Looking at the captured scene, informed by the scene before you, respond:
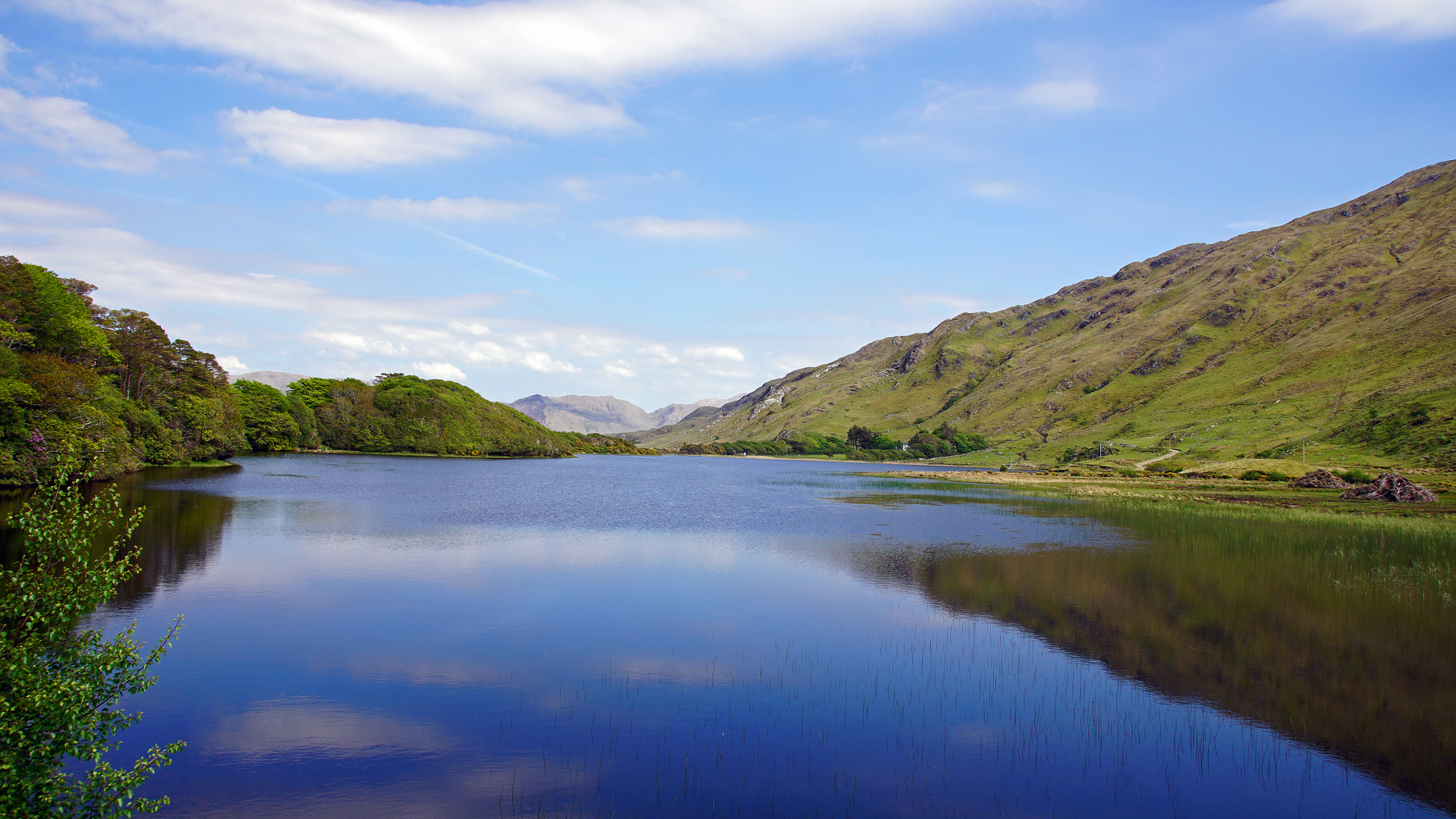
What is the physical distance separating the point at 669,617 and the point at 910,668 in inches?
389

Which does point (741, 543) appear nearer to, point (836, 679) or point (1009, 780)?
point (836, 679)

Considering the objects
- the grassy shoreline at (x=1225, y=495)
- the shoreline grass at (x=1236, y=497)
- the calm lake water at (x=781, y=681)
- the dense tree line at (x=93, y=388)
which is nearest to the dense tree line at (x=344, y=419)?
the dense tree line at (x=93, y=388)

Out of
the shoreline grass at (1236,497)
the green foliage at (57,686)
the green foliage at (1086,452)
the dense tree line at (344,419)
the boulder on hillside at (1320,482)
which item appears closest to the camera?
the green foliage at (57,686)

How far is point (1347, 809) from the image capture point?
14.5 metres

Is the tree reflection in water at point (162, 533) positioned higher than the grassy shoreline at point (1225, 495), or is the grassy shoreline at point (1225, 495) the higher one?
the grassy shoreline at point (1225, 495)

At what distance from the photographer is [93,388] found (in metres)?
63.4

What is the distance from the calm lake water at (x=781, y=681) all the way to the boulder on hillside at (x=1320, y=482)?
47.0 m

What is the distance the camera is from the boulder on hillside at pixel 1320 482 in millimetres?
80375

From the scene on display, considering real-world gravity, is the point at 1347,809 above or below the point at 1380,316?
below

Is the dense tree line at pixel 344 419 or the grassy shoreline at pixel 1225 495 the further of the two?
the dense tree line at pixel 344 419

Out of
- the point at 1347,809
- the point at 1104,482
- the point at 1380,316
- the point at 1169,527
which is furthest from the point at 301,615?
the point at 1380,316

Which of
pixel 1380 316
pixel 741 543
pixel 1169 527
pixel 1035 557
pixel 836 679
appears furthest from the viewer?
pixel 1380 316

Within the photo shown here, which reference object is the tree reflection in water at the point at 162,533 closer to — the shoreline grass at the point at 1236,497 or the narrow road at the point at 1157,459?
the shoreline grass at the point at 1236,497

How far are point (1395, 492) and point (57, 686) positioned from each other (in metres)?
90.8
